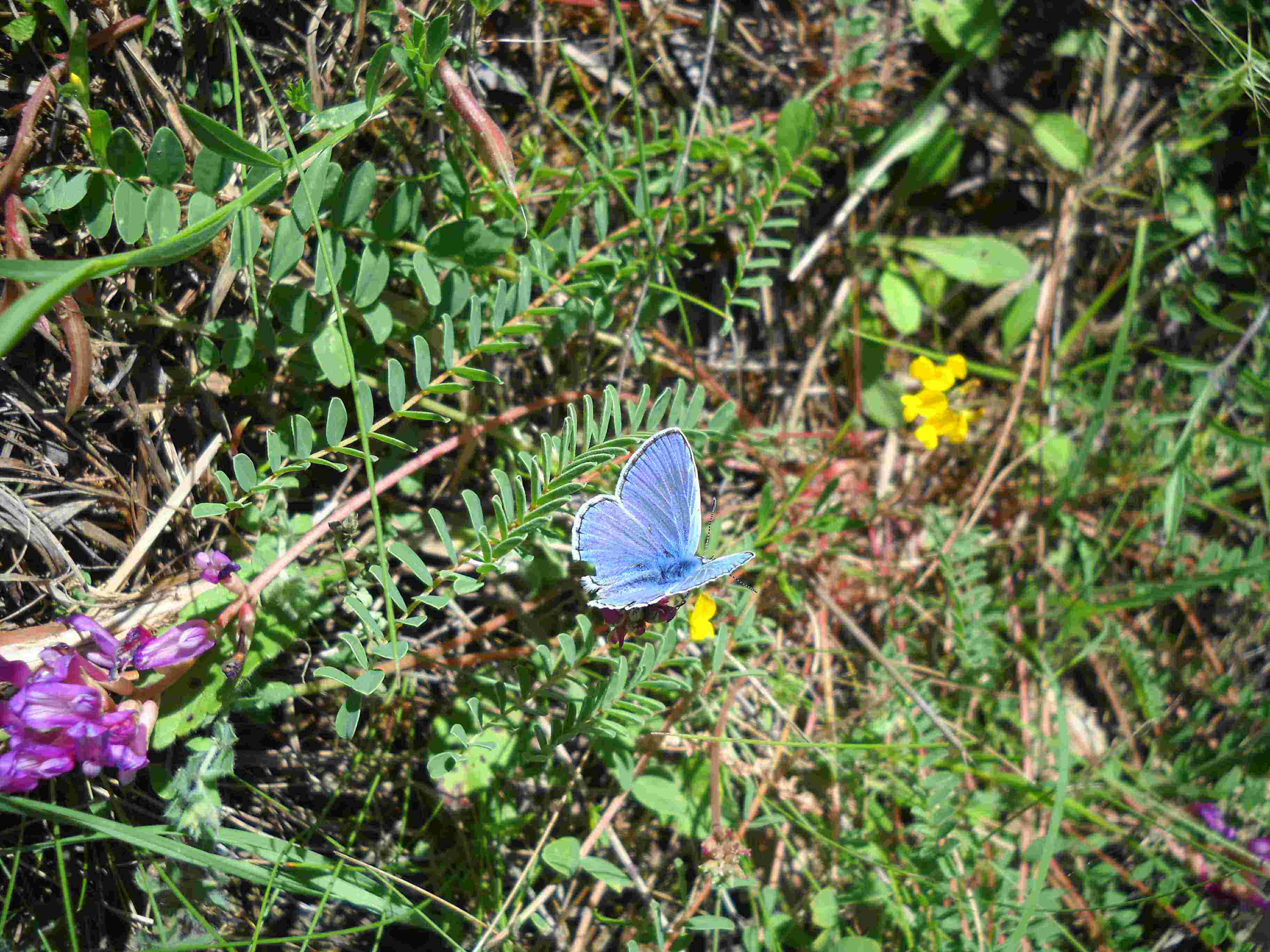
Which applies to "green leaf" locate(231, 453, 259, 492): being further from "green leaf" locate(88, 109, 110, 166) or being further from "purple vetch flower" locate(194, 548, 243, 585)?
"green leaf" locate(88, 109, 110, 166)

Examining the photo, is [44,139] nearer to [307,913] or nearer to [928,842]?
[307,913]

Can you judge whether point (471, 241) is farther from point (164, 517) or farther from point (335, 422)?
point (164, 517)

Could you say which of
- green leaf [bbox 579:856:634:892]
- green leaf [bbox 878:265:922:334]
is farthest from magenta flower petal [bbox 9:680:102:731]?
green leaf [bbox 878:265:922:334]

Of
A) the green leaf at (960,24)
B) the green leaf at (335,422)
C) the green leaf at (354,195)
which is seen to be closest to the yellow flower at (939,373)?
the green leaf at (960,24)

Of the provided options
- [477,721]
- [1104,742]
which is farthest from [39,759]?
[1104,742]

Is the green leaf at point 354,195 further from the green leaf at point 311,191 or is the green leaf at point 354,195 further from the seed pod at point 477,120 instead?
the seed pod at point 477,120

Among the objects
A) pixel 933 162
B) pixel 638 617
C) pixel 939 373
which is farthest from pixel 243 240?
pixel 933 162
